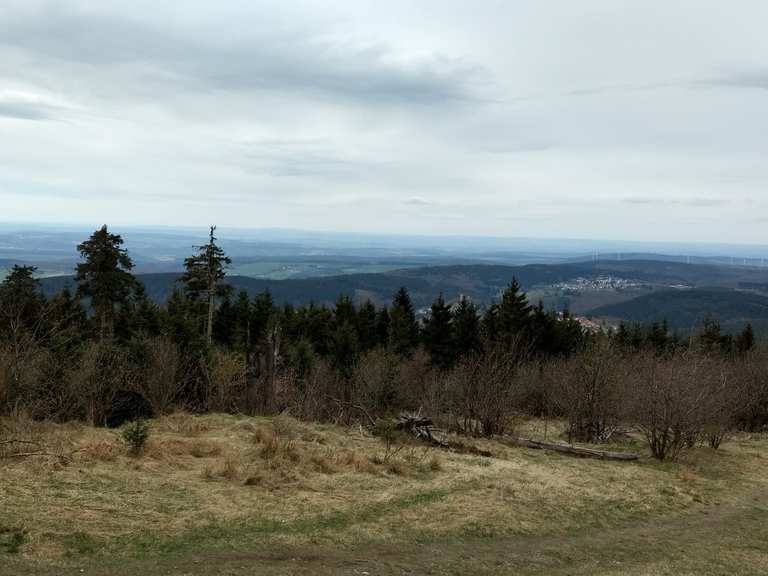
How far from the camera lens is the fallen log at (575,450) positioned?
20125 millimetres

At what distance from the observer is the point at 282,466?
13.9 metres

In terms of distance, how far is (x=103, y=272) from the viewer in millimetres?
38500

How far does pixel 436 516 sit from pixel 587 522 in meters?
3.48

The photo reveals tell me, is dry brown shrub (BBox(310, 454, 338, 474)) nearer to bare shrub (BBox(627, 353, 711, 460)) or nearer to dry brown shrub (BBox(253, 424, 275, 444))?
dry brown shrub (BBox(253, 424, 275, 444))

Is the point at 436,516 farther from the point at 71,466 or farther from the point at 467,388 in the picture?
the point at 467,388

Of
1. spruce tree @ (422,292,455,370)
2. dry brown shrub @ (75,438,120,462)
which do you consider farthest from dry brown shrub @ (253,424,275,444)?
spruce tree @ (422,292,455,370)

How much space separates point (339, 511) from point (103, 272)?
108 feet

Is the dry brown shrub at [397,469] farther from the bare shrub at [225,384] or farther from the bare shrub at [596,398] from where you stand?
the bare shrub at [225,384]

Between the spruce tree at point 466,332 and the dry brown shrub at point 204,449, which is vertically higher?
the dry brown shrub at point 204,449

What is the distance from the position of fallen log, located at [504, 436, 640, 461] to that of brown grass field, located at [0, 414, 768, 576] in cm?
200

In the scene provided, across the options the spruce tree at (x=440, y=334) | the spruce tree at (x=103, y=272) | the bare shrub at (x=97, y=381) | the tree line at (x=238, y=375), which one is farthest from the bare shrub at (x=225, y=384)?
the spruce tree at (x=440, y=334)

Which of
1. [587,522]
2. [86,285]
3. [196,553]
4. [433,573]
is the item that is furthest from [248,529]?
[86,285]

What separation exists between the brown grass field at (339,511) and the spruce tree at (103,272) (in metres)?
23.2

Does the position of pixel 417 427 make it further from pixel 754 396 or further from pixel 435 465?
pixel 754 396
